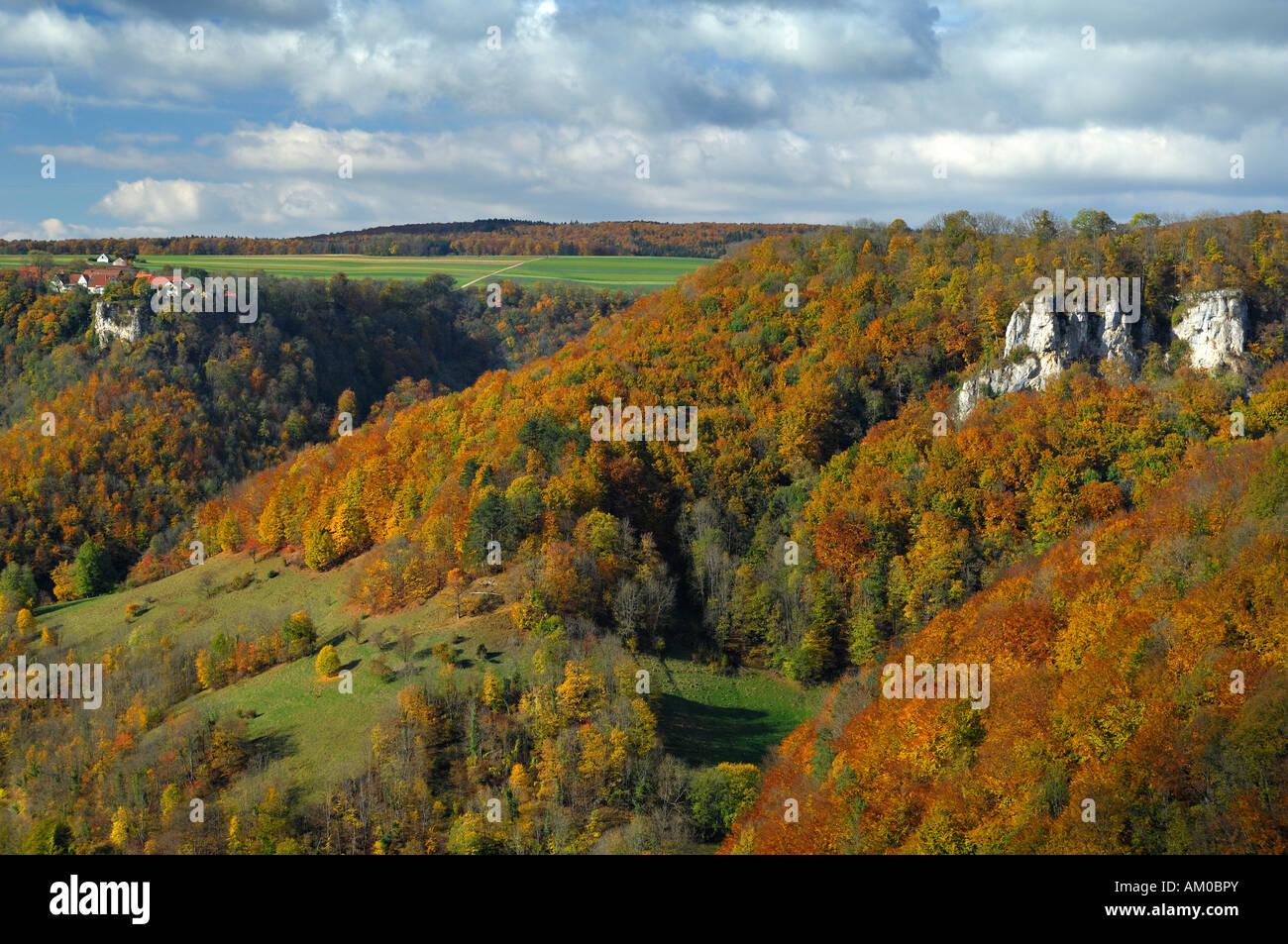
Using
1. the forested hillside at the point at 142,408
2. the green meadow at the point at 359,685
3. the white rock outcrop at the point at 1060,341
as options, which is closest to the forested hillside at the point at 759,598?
the green meadow at the point at 359,685

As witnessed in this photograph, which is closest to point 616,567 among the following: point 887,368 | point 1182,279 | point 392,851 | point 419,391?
point 392,851

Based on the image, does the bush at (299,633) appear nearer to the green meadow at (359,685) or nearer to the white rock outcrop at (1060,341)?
the green meadow at (359,685)

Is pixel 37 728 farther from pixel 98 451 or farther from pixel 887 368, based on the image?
→ pixel 887 368

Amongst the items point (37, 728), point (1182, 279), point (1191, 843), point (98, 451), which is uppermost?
point (1182, 279)

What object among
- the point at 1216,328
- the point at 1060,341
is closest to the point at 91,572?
the point at 1060,341

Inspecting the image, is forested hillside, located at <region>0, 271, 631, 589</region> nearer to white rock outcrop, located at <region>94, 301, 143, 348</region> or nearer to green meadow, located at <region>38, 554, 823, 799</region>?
white rock outcrop, located at <region>94, 301, 143, 348</region>

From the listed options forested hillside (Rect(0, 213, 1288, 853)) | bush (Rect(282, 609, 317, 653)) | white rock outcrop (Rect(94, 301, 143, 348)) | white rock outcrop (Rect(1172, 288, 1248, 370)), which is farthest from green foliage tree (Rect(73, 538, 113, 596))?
white rock outcrop (Rect(1172, 288, 1248, 370))

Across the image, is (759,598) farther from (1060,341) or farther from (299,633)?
(1060,341)
